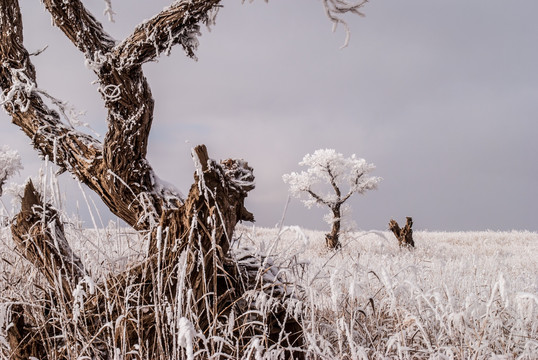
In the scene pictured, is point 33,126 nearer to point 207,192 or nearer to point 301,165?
point 207,192

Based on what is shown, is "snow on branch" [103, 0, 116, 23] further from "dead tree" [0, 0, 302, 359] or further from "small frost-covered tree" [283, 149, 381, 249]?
"small frost-covered tree" [283, 149, 381, 249]

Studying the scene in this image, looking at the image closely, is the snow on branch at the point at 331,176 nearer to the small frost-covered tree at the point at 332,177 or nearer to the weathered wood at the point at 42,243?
the small frost-covered tree at the point at 332,177

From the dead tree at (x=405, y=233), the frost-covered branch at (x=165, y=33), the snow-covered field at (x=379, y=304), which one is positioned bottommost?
the snow-covered field at (x=379, y=304)

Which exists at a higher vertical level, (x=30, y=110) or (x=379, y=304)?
(x=30, y=110)

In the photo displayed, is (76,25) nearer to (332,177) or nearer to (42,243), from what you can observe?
(42,243)

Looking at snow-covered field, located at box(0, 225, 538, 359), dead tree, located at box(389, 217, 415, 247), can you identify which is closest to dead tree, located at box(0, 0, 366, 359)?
snow-covered field, located at box(0, 225, 538, 359)

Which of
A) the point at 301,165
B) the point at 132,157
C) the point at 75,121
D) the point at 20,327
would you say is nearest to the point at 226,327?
the point at 20,327

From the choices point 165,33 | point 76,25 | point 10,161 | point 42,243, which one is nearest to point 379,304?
point 42,243

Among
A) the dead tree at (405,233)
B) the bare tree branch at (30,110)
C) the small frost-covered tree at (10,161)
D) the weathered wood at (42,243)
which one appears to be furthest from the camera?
the small frost-covered tree at (10,161)

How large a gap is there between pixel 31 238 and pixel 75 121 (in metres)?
1.53

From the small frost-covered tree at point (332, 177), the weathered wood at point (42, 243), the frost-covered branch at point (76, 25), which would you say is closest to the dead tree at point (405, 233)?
the small frost-covered tree at point (332, 177)

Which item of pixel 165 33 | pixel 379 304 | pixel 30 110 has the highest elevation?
pixel 165 33

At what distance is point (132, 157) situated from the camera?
3.87m

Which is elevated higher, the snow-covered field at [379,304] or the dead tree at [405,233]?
the dead tree at [405,233]
